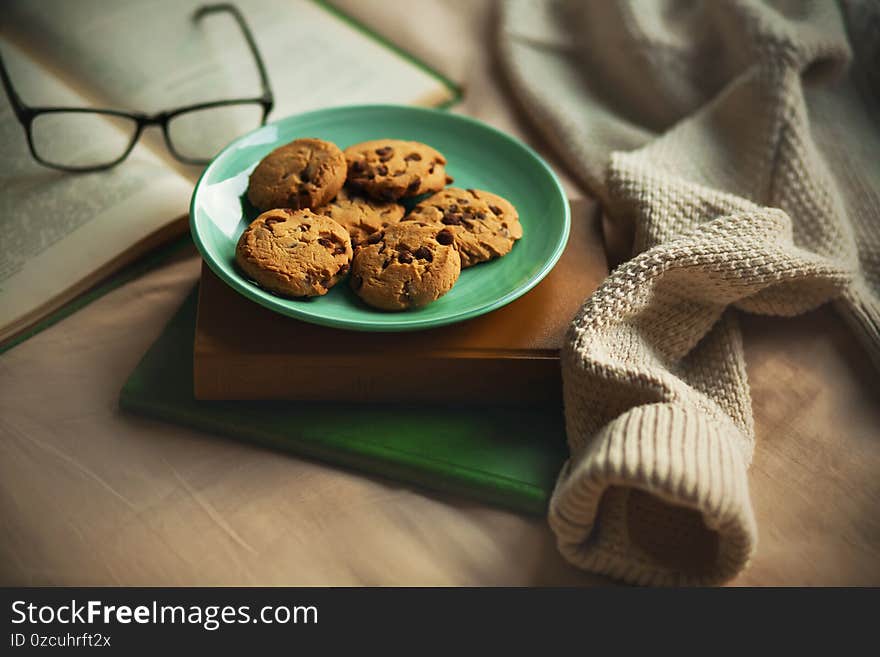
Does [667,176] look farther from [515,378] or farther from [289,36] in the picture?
[289,36]

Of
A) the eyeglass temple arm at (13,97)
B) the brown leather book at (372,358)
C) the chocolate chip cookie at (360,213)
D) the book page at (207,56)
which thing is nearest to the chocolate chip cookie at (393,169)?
the chocolate chip cookie at (360,213)

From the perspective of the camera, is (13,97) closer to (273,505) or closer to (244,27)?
(244,27)

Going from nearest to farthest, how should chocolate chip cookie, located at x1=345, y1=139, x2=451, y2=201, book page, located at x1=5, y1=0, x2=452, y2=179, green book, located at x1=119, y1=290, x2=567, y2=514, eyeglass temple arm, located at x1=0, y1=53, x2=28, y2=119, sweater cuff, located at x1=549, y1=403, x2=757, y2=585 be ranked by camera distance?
sweater cuff, located at x1=549, y1=403, x2=757, y2=585 → green book, located at x1=119, y1=290, x2=567, y2=514 → chocolate chip cookie, located at x1=345, y1=139, x2=451, y2=201 → eyeglass temple arm, located at x1=0, y1=53, x2=28, y2=119 → book page, located at x1=5, y1=0, x2=452, y2=179

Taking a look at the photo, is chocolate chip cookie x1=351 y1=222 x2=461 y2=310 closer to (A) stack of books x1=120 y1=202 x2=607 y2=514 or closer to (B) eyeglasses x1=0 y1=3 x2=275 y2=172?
(A) stack of books x1=120 y1=202 x2=607 y2=514

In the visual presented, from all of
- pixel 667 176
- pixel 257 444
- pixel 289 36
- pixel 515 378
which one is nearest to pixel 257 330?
pixel 257 444

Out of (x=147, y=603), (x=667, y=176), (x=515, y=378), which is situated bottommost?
(x=147, y=603)

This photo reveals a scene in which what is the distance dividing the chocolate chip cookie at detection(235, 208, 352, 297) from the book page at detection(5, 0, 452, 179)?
33 centimetres

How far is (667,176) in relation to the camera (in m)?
0.79

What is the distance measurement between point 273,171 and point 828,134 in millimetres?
616

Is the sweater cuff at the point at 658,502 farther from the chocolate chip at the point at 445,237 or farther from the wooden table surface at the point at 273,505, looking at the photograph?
the chocolate chip at the point at 445,237

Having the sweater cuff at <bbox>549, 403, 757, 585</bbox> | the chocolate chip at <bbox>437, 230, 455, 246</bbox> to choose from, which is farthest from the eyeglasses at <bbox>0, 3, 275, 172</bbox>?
the sweater cuff at <bbox>549, 403, 757, 585</bbox>

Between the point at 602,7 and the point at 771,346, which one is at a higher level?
the point at 602,7

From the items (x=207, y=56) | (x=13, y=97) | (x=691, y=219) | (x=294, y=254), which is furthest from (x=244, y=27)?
(x=691, y=219)

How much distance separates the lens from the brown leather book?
650 mm
